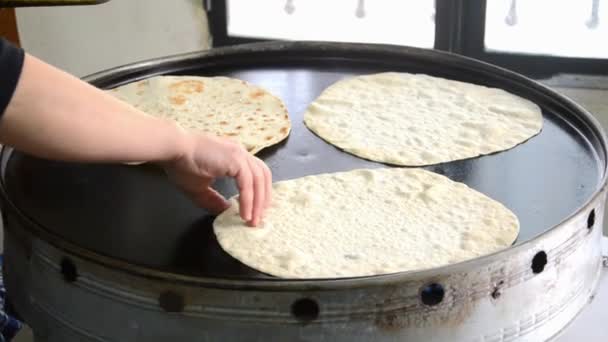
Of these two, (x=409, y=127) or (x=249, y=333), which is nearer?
(x=249, y=333)

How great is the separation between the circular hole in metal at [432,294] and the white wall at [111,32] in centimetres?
169

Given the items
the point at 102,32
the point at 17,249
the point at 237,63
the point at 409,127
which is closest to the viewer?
the point at 17,249

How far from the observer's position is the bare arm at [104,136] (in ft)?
2.79

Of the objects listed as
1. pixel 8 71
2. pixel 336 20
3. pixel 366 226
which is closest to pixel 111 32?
pixel 336 20

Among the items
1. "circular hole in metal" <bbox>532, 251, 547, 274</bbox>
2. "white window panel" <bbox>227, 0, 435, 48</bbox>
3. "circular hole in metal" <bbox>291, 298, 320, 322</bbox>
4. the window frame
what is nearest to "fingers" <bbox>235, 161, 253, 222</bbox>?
"circular hole in metal" <bbox>291, 298, 320, 322</bbox>

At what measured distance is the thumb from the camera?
112 cm

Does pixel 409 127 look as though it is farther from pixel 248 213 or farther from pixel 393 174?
pixel 248 213

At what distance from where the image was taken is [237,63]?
1.68m

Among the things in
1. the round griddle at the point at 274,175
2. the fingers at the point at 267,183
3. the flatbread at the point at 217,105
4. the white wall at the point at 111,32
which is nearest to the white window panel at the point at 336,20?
A: the white wall at the point at 111,32

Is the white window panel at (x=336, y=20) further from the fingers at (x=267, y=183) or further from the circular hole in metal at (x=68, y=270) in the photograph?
the circular hole in metal at (x=68, y=270)

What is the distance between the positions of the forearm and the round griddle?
12cm

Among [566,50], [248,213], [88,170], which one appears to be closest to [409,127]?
[248,213]

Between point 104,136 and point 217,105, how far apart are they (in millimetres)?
590

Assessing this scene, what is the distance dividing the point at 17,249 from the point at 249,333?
0.37 meters
